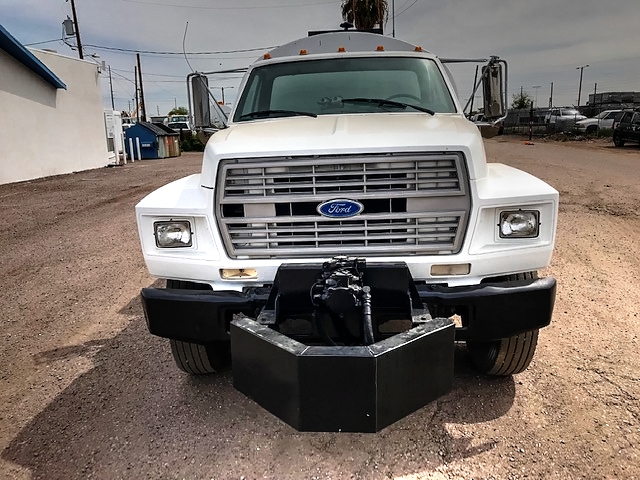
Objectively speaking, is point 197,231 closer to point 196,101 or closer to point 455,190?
point 455,190

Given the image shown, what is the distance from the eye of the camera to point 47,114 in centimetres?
2052

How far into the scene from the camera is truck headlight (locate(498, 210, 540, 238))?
122 inches

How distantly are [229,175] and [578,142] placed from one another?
3296 centimetres

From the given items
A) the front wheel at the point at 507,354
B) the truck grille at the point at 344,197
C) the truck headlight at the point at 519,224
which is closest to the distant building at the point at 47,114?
the truck grille at the point at 344,197

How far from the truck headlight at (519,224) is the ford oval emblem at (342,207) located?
813 millimetres

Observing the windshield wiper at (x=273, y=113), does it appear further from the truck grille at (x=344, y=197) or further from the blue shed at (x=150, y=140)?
the blue shed at (x=150, y=140)

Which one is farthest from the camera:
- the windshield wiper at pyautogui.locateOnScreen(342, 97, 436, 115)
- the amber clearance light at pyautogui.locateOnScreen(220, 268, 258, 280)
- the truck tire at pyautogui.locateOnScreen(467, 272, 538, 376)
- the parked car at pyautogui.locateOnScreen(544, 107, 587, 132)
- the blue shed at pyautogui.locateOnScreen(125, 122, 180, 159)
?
the parked car at pyautogui.locateOnScreen(544, 107, 587, 132)

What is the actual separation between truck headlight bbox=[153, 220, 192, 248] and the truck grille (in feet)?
0.73

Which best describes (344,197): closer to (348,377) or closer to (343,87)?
(348,377)

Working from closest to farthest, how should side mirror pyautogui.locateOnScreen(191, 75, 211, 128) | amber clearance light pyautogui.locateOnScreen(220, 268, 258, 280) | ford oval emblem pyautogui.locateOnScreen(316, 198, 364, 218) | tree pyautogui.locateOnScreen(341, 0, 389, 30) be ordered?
1. ford oval emblem pyautogui.locateOnScreen(316, 198, 364, 218)
2. amber clearance light pyautogui.locateOnScreen(220, 268, 258, 280)
3. side mirror pyautogui.locateOnScreen(191, 75, 211, 128)
4. tree pyautogui.locateOnScreen(341, 0, 389, 30)

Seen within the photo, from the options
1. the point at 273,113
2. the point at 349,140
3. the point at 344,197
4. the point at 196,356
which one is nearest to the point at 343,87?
the point at 273,113

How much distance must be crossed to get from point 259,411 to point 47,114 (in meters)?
20.4

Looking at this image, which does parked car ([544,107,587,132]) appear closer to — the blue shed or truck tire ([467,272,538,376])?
the blue shed

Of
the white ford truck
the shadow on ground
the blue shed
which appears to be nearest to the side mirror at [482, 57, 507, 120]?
the white ford truck
